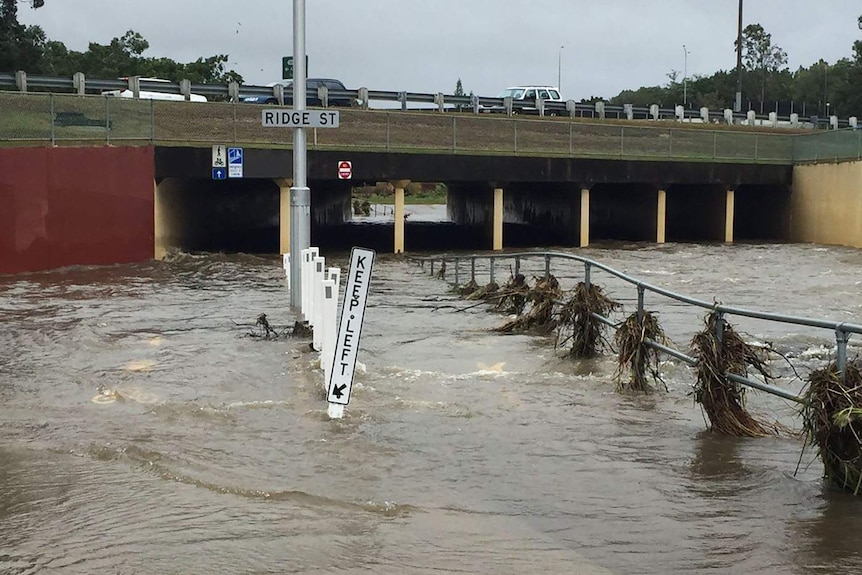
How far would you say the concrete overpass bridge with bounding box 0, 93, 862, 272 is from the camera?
26689mm

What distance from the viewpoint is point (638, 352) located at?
11469 millimetres

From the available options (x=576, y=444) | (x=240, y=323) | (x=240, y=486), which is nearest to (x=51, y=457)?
(x=240, y=486)

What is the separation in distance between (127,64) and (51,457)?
9078 centimetres

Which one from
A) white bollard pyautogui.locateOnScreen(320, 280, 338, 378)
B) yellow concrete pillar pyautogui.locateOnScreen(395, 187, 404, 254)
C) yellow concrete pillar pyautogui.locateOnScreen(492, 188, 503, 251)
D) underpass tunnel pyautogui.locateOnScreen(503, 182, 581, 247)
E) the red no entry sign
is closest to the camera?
white bollard pyautogui.locateOnScreen(320, 280, 338, 378)

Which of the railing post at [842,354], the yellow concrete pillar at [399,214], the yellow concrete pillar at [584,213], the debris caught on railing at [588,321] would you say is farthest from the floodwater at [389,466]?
the yellow concrete pillar at [584,213]

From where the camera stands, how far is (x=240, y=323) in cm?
1734

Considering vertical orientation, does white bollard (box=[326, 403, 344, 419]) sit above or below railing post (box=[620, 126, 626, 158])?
below

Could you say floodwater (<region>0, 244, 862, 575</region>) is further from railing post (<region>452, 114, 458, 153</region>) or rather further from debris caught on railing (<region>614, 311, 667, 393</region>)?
railing post (<region>452, 114, 458, 153</region>)

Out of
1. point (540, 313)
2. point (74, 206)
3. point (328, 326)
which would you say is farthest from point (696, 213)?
point (328, 326)

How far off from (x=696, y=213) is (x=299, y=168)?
31.0 metres

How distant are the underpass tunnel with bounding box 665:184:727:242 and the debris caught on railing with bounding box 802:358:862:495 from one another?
35.8 meters

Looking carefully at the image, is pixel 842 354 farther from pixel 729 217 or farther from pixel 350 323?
pixel 729 217

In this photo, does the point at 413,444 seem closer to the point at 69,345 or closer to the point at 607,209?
the point at 69,345

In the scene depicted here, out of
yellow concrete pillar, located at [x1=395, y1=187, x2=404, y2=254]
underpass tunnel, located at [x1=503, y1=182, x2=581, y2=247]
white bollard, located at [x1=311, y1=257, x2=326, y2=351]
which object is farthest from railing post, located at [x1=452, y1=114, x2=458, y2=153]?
white bollard, located at [x1=311, y1=257, x2=326, y2=351]
